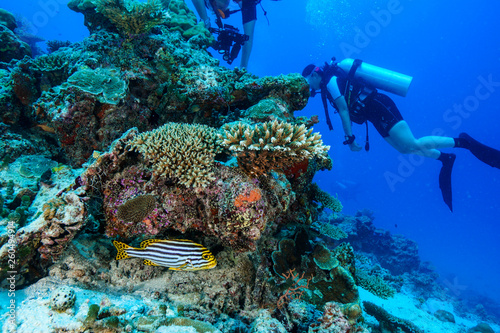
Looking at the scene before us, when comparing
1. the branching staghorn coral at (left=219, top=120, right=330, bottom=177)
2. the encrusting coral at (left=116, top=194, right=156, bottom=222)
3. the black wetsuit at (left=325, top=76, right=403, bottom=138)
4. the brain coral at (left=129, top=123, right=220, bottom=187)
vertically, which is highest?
the black wetsuit at (left=325, top=76, right=403, bottom=138)

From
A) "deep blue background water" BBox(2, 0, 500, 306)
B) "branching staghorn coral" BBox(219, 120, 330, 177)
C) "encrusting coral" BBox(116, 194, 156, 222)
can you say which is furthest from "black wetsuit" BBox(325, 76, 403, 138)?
"deep blue background water" BBox(2, 0, 500, 306)

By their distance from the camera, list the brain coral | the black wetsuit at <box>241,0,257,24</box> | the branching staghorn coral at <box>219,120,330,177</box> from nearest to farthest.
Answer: the branching staghorn coral at <box>219,120,330,177</box> < the brain coral < the black wetsuit at <box>241,0,257,24</box>

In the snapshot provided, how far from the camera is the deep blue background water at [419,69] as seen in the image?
8869 centimetres

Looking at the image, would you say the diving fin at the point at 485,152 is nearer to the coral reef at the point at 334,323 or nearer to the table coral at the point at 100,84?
the coral reef at the point at 334,323

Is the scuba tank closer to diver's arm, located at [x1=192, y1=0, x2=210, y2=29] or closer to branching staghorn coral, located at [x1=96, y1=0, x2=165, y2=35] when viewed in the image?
diver's arm, located at [x1=192, y1=0, x2=210, y2=29]

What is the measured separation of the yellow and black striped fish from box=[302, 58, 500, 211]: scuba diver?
9.01 m

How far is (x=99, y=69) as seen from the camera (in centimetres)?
483

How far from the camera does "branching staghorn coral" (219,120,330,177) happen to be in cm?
295

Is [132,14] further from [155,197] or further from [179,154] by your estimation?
[155,197]

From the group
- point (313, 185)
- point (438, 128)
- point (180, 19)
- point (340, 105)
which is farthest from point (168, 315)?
point (438, 128)

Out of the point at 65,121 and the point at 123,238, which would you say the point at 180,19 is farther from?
the point at 123,238

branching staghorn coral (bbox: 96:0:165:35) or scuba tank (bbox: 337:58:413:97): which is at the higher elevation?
scuba tank (bbox: 337:58:413:97)

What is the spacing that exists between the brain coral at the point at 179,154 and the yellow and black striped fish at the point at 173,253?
80 centimetres

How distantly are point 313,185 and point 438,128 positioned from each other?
5359 inches
